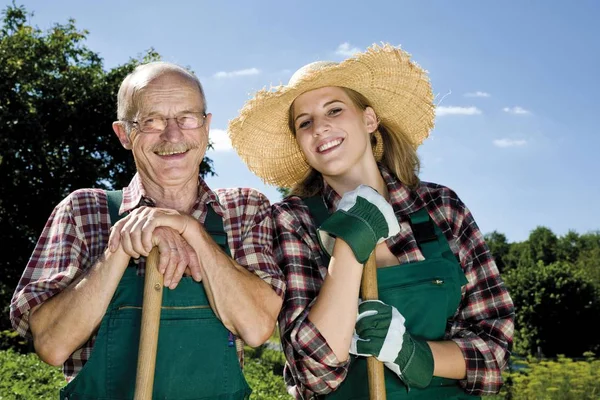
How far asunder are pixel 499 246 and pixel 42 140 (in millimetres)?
59359

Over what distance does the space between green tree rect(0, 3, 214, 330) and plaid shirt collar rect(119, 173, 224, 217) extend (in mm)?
13555

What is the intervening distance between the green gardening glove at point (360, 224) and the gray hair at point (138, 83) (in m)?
0.68

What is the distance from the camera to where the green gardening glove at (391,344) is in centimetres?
249

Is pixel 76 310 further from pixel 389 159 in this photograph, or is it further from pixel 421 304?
pixel 389 159

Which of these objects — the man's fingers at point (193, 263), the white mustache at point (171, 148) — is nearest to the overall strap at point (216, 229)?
the man's fingers at point (193, 263)

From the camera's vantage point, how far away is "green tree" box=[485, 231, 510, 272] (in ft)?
213

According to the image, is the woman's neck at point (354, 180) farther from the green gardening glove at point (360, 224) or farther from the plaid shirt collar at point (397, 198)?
the green gardening glove at point (360, 224)

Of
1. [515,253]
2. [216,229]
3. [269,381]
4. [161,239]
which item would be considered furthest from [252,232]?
[515,253]

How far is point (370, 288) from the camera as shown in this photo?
259cm

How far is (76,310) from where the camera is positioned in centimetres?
227

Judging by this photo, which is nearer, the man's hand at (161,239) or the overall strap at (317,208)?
the man's hand at (161,239)

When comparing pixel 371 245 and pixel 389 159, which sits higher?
pixel 389 159

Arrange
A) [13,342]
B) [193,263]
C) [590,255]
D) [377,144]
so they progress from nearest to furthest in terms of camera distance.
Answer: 1. [193,263]
2. [377,144]
3. [13,342]
4. [590,255]

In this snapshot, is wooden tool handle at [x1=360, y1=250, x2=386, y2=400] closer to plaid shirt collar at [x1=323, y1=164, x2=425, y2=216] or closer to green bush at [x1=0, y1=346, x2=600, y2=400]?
plaid shirt collar at [x1=323, y1=164, x2=425, y2=216]
